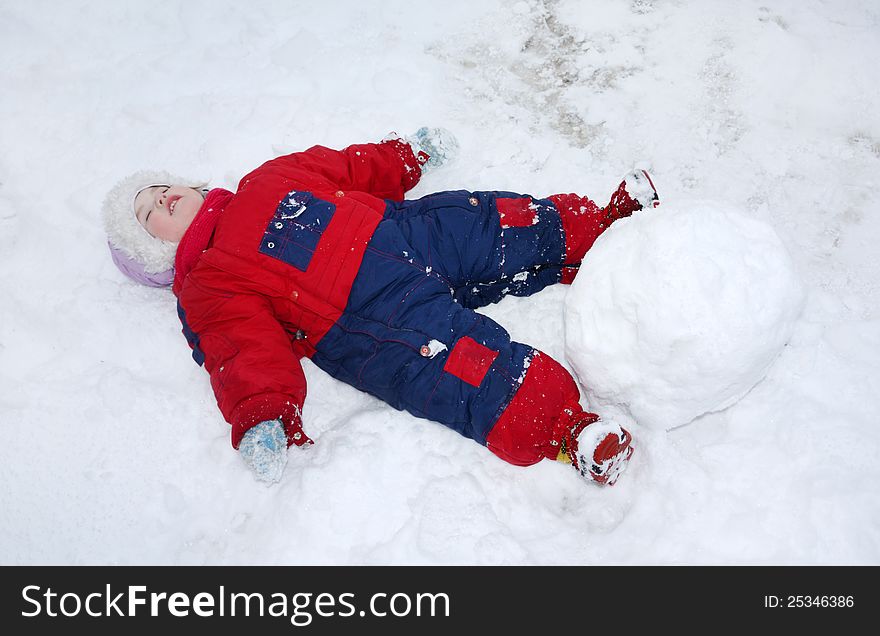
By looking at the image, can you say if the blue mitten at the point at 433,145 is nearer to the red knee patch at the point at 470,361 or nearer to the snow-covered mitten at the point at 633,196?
the snow-covered mitten at the point at 633,196

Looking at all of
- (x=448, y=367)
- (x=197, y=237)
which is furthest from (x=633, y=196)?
(x=197, y=237)

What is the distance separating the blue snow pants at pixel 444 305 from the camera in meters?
1.87

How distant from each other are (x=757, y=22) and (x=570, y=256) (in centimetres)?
126

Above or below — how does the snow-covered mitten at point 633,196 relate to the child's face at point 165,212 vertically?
above

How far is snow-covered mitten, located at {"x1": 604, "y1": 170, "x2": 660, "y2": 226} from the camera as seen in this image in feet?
6.76

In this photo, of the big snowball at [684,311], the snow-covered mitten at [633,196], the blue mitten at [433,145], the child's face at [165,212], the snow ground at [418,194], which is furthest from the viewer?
the blue mitten at [433,145]

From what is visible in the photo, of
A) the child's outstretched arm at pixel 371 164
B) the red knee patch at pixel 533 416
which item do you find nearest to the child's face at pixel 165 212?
the child's outstretched arm at pixel 371 164

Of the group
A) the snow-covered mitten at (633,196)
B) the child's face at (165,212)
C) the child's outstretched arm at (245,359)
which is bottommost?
the child's outstretched arm at (245,359)

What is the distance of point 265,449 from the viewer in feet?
6.09

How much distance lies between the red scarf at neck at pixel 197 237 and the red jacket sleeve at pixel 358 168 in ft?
0.43

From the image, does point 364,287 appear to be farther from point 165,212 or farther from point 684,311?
point 684,311

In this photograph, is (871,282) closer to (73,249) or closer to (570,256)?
(570,256)

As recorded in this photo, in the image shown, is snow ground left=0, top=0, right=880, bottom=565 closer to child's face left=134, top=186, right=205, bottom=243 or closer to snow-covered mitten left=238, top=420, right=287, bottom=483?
snow-covered mitten left=238, top=420, right=287, bottom=483

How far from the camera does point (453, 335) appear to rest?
6.28 feet
